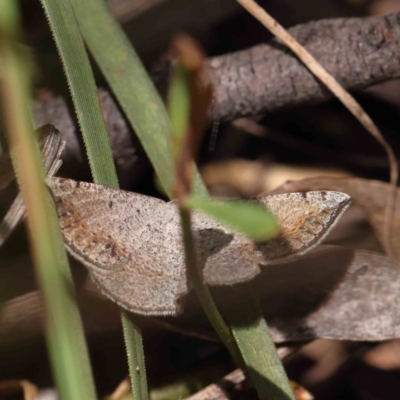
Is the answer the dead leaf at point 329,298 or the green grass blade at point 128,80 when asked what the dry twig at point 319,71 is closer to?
the dead leaf at point 329,298

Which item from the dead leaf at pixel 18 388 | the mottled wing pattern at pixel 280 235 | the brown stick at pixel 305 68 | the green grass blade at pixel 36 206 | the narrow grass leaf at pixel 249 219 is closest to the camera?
the narrow grass leaf at pixel 249 219

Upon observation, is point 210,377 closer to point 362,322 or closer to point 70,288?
point 362,322

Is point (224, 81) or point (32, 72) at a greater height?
point (32, 72)

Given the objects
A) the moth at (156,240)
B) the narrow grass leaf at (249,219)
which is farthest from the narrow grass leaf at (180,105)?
the moth at (156,240)

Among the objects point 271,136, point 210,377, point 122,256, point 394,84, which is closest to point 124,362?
point 210,377

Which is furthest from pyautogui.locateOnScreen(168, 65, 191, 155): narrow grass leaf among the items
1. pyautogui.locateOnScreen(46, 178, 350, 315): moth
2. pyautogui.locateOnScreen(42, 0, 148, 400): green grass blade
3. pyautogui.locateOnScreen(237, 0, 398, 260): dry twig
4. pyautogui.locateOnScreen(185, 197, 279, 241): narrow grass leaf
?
pyautogui.locateOnScreen(237, 0, 398, 260): dry twig

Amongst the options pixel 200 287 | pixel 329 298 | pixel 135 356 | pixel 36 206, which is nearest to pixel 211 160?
pixel 329 298

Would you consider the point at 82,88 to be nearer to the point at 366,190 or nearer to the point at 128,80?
the point at 128,80
